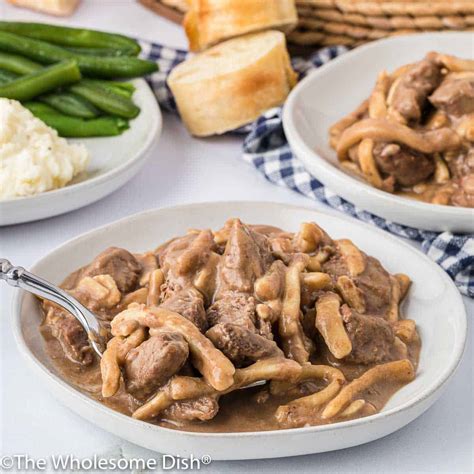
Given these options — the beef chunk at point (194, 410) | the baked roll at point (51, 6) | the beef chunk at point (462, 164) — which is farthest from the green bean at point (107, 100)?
the beef chunk at point (194, 410)

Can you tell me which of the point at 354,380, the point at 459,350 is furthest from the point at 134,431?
the point at 459,350

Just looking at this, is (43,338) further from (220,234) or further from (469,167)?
(469,167)

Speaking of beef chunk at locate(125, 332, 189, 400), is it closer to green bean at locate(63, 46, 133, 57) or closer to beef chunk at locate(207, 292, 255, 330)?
beef chunk at locate(207, 292, 255, 330)

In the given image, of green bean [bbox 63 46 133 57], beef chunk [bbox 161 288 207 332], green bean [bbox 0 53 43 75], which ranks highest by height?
beef chunk [bbox 161 288 207 332]

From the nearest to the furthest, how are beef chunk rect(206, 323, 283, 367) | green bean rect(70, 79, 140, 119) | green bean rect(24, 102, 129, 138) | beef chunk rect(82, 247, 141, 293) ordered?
beef chunk rect(206, 323, 283, 367)
beef chunk rect(82, 247, 141, 293)
green bean rect(24, 102, 129, 138)
green bean rect(70, 79, 140, 119)

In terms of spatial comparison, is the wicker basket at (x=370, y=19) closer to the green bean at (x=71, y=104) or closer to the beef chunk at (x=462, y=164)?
the beef chunk at (x=462, y=164)

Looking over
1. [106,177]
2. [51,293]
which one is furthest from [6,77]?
[51,293]

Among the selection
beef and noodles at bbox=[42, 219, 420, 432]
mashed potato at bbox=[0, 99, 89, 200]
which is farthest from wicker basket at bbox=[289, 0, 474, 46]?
beef and noodles at bbox=[42, 219, 420, 432]
